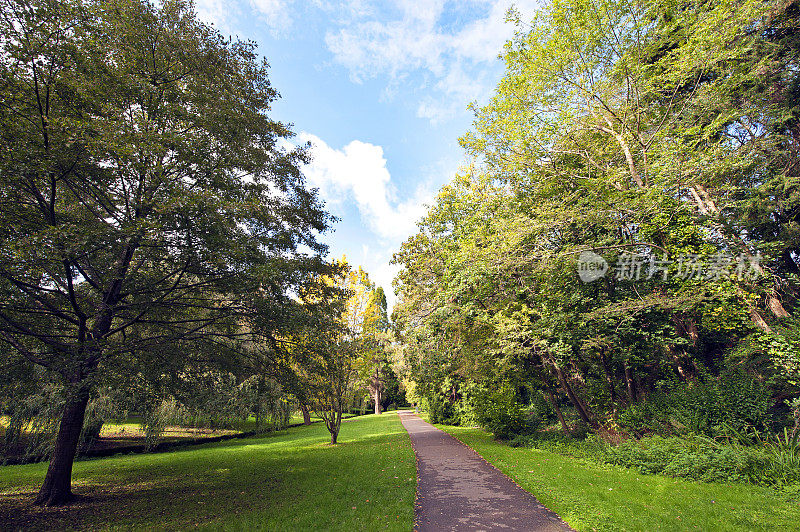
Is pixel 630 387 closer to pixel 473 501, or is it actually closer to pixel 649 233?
pixel 649 233

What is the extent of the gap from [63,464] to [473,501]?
8.92 metres

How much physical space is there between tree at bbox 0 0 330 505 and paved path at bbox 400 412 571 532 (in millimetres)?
5348

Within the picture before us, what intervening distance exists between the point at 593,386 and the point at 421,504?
9.56 m

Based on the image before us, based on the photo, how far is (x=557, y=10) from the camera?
9.86 metres

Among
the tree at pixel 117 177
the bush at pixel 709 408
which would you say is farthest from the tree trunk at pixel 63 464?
the bush at pixel 709 408

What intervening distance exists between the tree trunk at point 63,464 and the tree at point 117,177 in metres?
0.03

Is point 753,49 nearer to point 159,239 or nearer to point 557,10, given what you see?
point 557,10

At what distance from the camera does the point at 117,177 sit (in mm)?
6195

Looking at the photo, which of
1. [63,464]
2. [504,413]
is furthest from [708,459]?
[63,464]

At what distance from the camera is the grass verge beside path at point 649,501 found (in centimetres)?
475

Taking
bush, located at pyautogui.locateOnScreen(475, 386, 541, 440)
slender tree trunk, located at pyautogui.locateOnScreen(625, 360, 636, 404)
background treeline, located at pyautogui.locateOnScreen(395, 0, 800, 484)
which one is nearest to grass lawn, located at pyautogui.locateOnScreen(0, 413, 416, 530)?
bush, located at pyautogui.locateOnScreen(475, 386, 541, 440)
